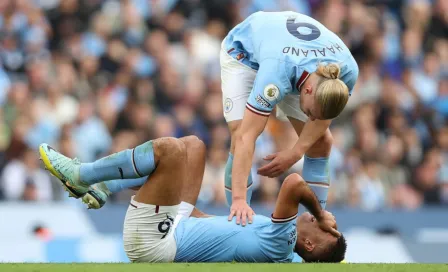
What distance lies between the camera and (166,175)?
694 centimetres

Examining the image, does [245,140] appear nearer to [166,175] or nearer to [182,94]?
[166,175]

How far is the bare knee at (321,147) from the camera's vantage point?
8.22m

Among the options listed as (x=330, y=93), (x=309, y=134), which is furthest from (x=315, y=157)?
(x=330, y=93)

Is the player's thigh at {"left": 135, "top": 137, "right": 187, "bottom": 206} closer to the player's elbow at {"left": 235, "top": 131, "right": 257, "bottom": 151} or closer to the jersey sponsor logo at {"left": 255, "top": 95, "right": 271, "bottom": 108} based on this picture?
the player's elbow at {"left": 235, "top": 131, "right": 257, "bottom": 151}

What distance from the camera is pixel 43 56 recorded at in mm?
13141

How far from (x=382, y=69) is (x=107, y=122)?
409 cm

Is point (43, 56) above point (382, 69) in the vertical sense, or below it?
above

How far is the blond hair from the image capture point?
7.00 m

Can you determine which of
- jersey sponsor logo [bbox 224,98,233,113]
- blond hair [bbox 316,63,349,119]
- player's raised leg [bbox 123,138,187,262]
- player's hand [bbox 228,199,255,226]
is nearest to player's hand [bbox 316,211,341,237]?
player's hand [bbox 228,199,255,226]

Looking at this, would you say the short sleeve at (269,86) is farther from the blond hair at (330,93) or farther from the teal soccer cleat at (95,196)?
the teal soccer cleat at (95,196)

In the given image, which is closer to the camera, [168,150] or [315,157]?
[168,150]

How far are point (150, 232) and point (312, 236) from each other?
3.61 feet

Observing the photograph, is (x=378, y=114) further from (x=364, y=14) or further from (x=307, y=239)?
(x=307, y=239)

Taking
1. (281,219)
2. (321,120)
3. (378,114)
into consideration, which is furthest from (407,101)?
(281,219)
